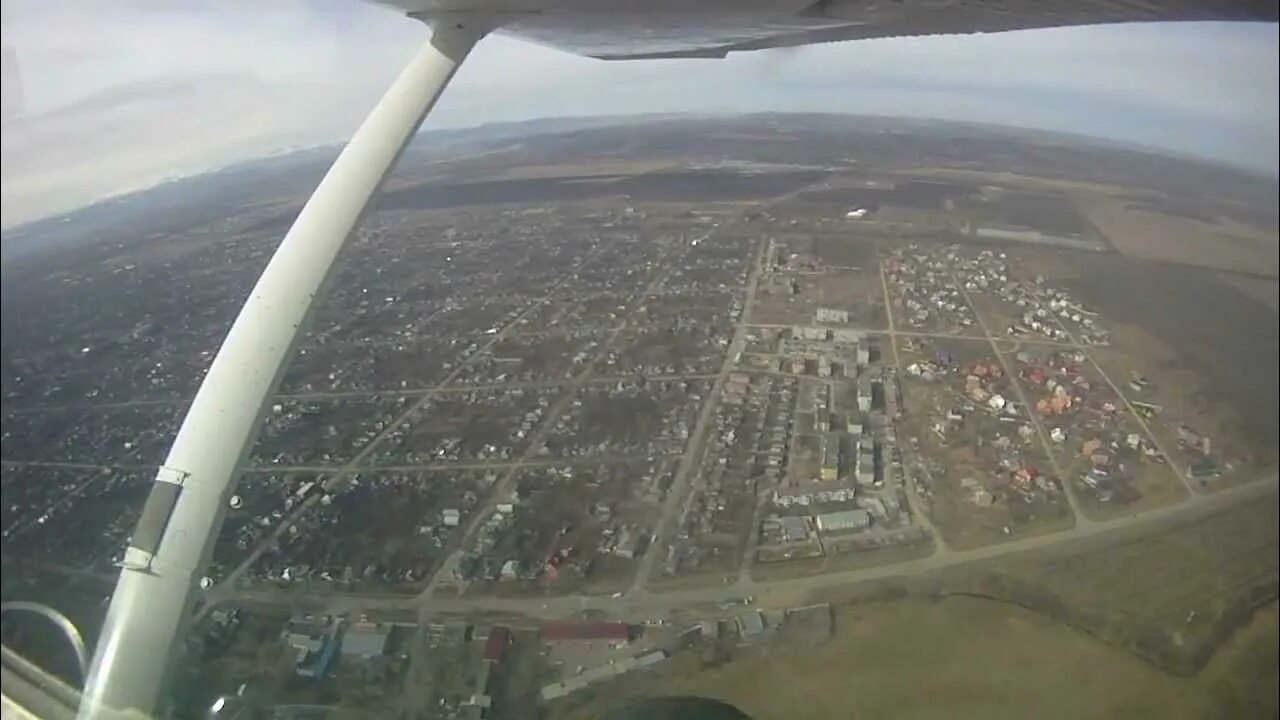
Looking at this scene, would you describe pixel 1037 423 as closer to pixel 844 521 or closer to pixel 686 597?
pixel 844 521

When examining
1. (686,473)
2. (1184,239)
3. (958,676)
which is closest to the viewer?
(958,676)

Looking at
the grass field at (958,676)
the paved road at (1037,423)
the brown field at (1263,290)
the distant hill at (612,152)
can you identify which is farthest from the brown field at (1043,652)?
the distant hill at (612,152)

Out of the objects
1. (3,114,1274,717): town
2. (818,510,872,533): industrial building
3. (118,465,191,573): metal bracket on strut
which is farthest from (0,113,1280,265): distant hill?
(818,510,872,533): industrial building

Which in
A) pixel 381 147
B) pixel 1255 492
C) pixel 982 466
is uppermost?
pixel 381 147

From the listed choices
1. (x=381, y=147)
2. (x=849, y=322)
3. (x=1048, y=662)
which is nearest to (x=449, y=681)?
(x=381, y=147)

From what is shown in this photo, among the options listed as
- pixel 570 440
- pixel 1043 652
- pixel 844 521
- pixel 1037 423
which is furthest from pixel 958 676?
pixel 570 440

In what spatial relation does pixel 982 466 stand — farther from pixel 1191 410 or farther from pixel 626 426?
pixel 626 426
